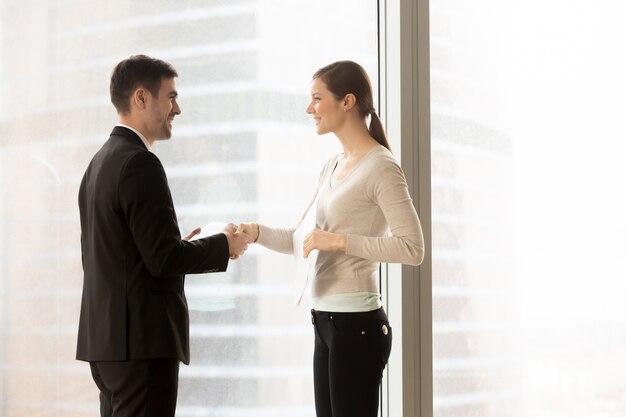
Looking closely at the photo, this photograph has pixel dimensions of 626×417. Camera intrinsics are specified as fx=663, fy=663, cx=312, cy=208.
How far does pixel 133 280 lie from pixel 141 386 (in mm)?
267

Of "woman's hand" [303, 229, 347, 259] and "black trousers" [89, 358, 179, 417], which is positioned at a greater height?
"woman's hand" [303, 229, 347, 259]

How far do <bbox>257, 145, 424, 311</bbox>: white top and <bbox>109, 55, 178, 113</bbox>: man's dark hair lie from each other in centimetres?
63

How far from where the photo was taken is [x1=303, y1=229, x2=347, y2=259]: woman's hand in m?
1.94

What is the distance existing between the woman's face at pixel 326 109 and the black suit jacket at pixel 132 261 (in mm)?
602

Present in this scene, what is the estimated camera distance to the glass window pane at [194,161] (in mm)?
2334

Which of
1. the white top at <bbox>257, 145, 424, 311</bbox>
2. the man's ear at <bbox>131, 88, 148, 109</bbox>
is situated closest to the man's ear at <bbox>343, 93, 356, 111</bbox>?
the white top at <bbox>257, 145, 424, 311</bbox>

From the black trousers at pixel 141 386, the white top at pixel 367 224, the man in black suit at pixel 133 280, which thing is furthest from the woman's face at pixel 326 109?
the black trousers at pixel 141 386

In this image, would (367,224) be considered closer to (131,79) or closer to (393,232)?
(393,232)

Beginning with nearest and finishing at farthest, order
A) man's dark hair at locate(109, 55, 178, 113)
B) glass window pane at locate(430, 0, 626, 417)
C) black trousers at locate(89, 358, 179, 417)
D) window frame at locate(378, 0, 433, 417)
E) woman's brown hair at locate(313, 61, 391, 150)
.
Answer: black trousers at locate(89, 358, 179, 417) < man's dark hair at locate(109, 55, 178, 113) < woman's brown hair at locate(313, 61, 391, 150) < window frame at locate(378, 0, 433, 417) < glass window pane at locate(430, 0, 626, 417)

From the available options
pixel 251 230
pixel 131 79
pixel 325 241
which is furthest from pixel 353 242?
pixel 131 79

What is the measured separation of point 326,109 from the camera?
2.09 metres

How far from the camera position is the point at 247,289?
2.54m

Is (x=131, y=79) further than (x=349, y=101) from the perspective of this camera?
No

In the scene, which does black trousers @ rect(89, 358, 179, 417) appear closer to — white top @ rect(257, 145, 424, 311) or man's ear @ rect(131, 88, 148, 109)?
white top @ rect(257, 145, 424, 311)
